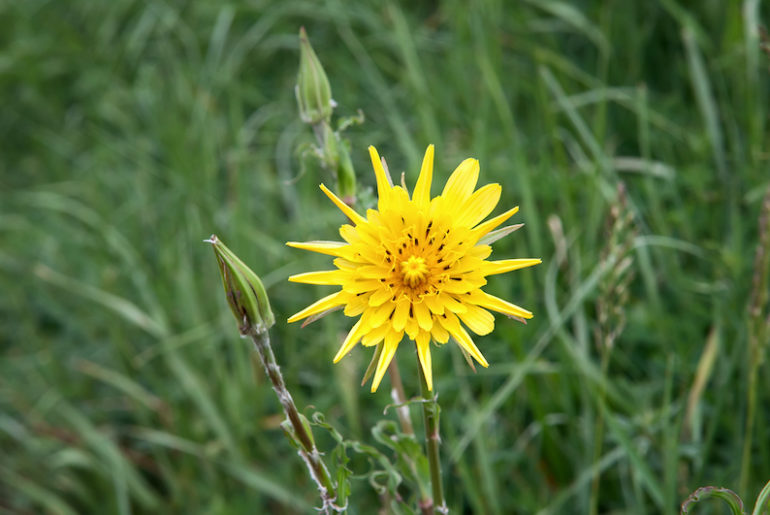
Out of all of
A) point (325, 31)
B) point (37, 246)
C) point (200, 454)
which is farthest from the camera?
point (325, 31)

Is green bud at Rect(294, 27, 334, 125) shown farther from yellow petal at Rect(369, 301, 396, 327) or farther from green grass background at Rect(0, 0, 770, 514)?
green grass background at Rect(0, 0, 770, 514)

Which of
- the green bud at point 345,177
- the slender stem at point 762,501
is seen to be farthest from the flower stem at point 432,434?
the slender stem at point 762,501

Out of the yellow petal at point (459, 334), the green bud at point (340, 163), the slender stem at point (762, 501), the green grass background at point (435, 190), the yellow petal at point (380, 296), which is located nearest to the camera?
the slender stem at point (762, 501)

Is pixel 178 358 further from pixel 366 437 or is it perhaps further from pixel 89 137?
pixel 89 137

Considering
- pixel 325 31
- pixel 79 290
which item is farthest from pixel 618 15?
pixel 79 290

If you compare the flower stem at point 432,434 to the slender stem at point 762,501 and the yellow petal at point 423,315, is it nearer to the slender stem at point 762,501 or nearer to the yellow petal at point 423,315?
the yellow petal at point 423,315

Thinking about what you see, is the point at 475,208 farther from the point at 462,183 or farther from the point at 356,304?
the point at 356,304

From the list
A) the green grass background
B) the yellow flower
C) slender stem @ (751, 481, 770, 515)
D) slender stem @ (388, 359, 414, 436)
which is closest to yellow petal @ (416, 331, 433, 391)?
the yellow flower
